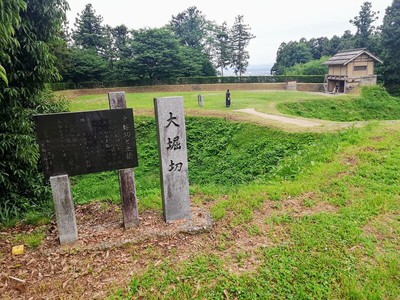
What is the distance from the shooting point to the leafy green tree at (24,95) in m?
5.79

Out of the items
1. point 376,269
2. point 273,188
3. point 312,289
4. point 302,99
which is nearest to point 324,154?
point 273,188

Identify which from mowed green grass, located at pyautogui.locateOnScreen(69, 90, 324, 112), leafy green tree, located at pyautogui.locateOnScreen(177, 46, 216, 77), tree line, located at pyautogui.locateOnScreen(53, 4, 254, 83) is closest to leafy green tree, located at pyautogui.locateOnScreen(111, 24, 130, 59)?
tree line, located at pyautogui.locateOnScreen(53, 4, 254, 83)

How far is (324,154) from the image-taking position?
7.89 metres

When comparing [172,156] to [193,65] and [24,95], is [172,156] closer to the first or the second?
[24,95]

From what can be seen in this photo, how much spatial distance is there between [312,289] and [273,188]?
285 centimetres

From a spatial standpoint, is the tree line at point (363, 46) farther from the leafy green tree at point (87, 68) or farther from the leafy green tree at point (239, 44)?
the leafy green tree at point (87, 68)

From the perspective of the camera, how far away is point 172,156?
4.47 m

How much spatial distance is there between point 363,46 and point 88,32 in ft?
110

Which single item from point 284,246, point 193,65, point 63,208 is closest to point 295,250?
point 284,246

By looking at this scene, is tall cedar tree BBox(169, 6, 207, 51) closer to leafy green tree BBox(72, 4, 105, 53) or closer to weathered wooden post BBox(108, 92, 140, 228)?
leafy green tree BBox(72, 4, 105, 53)

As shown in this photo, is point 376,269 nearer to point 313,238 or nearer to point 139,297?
point 313,238

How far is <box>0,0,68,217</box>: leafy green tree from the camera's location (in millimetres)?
5793

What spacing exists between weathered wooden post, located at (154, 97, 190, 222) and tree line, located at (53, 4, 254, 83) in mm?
27334

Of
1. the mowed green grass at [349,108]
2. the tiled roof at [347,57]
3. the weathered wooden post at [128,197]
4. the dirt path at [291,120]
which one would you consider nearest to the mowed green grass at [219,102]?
the mowed green grass at [349,108]
